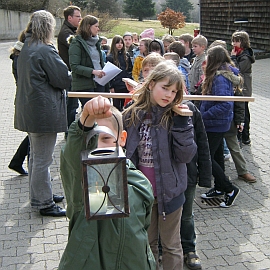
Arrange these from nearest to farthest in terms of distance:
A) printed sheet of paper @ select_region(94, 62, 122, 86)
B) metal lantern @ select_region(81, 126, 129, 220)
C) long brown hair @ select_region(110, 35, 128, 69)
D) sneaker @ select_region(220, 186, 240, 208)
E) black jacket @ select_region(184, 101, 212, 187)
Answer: metal lantern @ select_region(81, 126, 129, 220), black jacket @ select_region(184, 101, 212, 187), sneaker @ select_region(220, 186, 240, 208), printed sheet of paper @ select_region(94, 62, 122, 86), long brown hair @ select_region(110, 35, 128, 69)

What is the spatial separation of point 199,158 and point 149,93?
93 cm

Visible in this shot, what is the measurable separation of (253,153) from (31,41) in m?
4.17

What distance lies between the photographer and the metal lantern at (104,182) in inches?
72.3

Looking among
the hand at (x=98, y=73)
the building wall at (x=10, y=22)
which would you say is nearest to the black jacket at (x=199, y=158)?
the hand at (x=98, y=73)

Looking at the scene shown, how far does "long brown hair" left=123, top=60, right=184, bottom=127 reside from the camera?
10.5 feet

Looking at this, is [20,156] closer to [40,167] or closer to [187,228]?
[40,167]

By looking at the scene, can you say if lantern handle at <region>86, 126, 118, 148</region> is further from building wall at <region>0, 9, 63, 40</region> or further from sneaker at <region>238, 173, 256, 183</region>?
building wall at <region>0, 9, 63, 40</region>

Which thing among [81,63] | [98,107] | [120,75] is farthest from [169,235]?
[120,75]

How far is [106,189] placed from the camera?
1921 mm

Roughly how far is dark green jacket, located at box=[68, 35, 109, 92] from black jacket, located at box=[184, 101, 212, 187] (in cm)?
332

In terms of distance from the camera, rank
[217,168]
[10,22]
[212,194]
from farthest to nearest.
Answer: [10,22]
[212,194]
[217,168]

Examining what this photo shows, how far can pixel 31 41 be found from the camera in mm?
4570

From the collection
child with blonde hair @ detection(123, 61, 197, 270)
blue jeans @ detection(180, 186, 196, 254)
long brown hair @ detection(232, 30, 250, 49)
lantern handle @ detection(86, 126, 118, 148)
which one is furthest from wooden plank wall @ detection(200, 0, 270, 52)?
lantern handle @ detection(86, 126, 118, 148)

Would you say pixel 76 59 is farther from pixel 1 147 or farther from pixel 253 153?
pixel 253 153
